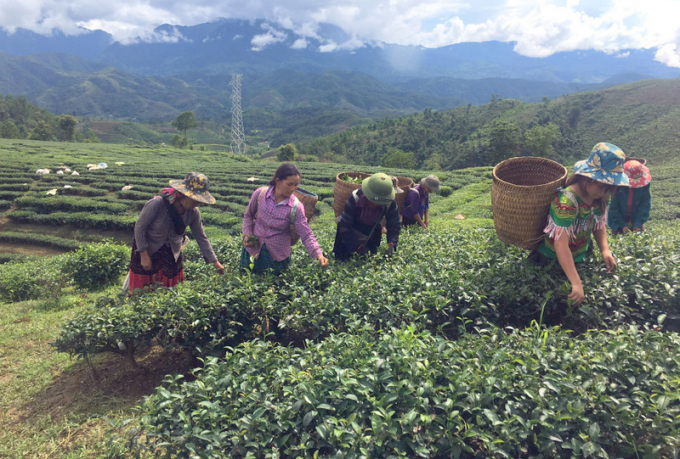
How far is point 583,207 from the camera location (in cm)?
309

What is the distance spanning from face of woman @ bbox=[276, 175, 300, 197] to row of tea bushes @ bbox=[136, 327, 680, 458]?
183 centimetres

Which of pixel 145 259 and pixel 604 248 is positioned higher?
pixel 604 248

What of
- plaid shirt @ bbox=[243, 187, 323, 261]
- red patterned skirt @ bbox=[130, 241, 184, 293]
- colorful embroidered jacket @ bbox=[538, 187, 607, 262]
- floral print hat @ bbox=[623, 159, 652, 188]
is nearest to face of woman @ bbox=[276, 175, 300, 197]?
plaid shirt @ bbox=[243, 187, 323, 261]

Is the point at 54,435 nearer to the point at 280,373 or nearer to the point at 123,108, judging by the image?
the point at 280,373

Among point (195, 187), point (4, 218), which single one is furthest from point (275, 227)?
point (4, 218)

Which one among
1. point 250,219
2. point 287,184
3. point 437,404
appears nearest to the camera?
point 437,404

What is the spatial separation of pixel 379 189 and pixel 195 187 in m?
1.95

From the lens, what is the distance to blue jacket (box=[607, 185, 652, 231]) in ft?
15.9

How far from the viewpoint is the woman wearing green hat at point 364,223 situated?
418 cm

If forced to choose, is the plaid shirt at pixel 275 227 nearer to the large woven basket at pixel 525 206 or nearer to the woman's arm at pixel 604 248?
the large woven basket at pixel 525 206

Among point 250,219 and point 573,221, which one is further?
point 250,219

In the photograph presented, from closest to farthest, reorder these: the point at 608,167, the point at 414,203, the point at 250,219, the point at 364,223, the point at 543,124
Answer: the point at 608,167
the point at 250,219
the point at 364,223
the point at 414,203
the point at 543,124

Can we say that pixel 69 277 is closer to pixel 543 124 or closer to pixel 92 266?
pixel 92 266

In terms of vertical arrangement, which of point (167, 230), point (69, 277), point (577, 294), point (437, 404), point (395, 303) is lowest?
point (69, 277)
